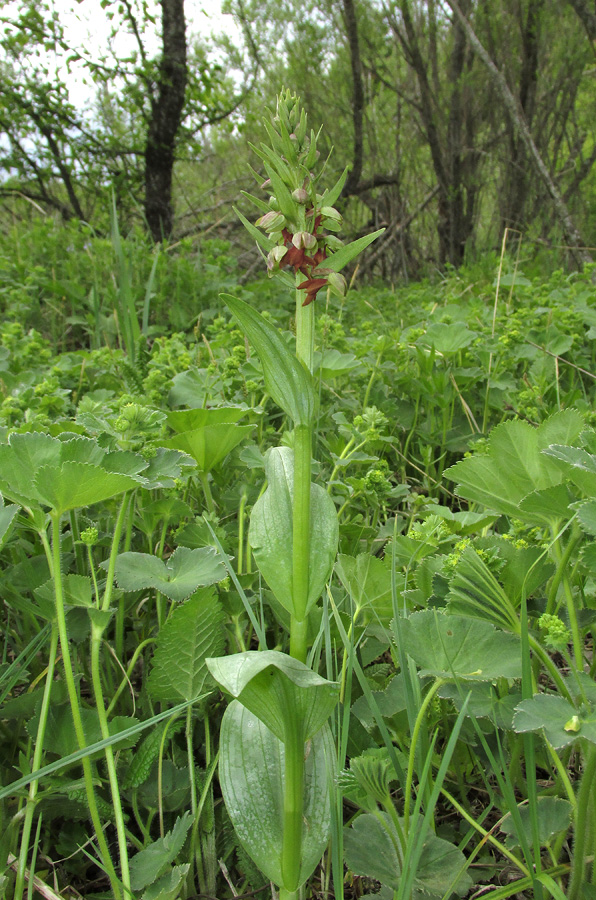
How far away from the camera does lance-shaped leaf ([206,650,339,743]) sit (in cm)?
66

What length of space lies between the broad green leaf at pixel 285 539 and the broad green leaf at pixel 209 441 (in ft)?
1.47

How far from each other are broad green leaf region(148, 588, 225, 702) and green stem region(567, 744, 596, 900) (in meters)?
0.57

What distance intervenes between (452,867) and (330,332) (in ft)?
6.95

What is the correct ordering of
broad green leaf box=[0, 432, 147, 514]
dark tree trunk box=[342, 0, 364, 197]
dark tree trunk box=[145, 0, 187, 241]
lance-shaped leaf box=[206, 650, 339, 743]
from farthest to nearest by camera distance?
dark tree trunk box=[342, 0, 364, 197] < dark tree trunk box=[145, 0, 187, 241] < broad green leaf box=[0, 432, 147, 514] < lance-shaped leaf box=[206, 650, 339, 743]

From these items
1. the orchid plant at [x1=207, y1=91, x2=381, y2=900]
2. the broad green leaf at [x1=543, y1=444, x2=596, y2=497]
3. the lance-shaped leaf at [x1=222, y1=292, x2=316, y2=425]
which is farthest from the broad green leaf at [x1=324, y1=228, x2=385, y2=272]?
the broad green leaf at [x1=543, y1=444, x2=596, y2=497]

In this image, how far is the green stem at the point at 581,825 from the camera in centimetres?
75

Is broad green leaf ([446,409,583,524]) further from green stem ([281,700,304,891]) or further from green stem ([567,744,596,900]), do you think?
green stem ([281,700,304,891])

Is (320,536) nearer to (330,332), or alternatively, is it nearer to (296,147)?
(296,147)

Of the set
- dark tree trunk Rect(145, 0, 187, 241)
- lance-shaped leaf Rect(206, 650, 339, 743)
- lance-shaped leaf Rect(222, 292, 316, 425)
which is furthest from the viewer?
dark tree trunk Rect(145, 0, 187, 241)

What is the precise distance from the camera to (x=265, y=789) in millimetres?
868

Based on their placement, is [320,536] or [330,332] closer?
[320,536]

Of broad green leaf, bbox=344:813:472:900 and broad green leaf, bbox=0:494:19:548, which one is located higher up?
broad green leaf, bbox=0:494:19:548

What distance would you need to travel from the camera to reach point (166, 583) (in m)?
1.07

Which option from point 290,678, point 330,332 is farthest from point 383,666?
point 330,332
